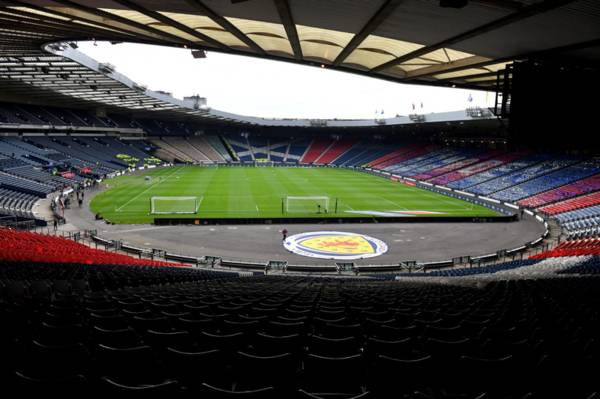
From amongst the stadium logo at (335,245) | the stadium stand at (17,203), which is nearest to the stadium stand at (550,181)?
the stadium logo at (335,245)

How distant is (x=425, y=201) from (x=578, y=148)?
37.6 metres

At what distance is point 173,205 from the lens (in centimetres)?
3997

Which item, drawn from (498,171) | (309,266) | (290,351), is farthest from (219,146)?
(290,351)

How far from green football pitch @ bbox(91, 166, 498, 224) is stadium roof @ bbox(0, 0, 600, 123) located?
20.9 metres

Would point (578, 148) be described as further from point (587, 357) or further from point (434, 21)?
point (587, 357)

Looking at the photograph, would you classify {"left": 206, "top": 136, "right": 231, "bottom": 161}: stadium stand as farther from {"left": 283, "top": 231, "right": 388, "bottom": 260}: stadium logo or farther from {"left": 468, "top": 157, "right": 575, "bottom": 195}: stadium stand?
{"left": 283, "top": 231, "right": 388, "bottom": 260}: stadium logo

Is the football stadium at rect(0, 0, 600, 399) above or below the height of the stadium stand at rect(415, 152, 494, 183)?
below

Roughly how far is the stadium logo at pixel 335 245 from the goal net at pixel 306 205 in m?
6.69

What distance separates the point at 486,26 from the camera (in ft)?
27.5

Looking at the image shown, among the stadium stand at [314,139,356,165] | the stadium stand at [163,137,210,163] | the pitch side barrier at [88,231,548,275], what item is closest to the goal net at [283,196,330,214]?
the pitch side barrier at [88,231,548,275]

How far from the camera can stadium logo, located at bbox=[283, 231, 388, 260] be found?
2692 cm

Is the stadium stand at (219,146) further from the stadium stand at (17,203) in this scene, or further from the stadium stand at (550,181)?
the stadium stand at (550,181)

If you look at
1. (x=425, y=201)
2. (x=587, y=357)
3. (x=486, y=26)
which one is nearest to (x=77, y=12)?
(x=486, y=26)

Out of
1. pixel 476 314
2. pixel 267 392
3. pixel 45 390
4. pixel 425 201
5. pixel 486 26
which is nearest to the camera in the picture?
pixel 45 390
